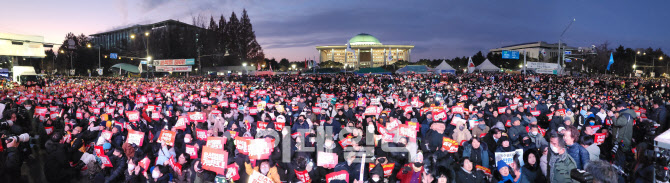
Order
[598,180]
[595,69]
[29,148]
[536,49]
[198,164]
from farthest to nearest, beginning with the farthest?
[536,49]
[595,69]
[29,148]
[198,164]
[598,180]

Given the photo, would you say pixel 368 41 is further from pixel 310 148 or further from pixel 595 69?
pixel 310 148

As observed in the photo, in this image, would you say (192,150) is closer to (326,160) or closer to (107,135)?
(107,135)

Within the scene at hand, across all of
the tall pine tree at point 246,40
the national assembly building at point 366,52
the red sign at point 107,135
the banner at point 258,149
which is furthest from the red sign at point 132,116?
the national assembly building at point 366,52

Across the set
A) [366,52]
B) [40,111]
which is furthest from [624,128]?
[366,52]

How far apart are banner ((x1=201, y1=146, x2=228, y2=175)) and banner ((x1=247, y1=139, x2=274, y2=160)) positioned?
405 millimetres

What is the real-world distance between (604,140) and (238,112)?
9726 mm

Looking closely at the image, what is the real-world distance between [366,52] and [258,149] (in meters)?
103

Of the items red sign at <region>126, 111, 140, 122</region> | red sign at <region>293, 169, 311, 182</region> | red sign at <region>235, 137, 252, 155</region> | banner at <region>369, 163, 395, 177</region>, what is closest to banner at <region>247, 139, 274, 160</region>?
red sign at <region>235, 137, 252, 155</region>

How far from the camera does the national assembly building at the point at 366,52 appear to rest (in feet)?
342

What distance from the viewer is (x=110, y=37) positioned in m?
122

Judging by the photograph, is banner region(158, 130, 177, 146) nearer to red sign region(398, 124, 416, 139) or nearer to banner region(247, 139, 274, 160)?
banner region(247, 139, 274, 160)

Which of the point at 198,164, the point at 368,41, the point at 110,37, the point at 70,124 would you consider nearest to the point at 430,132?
the point at 198,164

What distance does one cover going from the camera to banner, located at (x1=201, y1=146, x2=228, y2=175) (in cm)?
589

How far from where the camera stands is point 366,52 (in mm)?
107812
